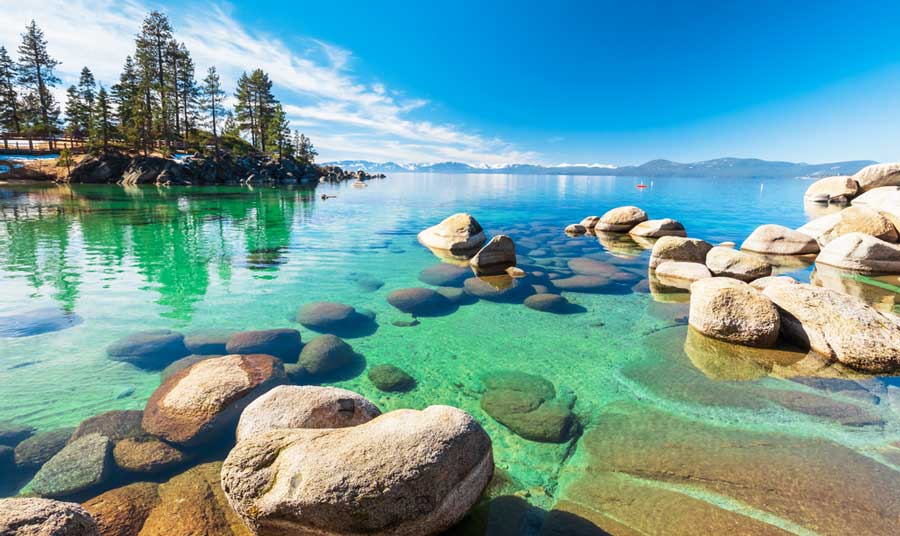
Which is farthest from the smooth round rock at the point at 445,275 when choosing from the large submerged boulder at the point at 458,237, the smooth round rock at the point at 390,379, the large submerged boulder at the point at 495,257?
the smooth round rock at the point at 390,379

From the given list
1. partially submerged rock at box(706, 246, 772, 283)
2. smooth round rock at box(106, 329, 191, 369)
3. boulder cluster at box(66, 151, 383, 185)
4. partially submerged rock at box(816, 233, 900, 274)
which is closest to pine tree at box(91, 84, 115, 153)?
boulder cluster at box(66, 151, 383, 185)

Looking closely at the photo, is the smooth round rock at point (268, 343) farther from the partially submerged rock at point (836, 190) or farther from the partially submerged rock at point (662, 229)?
the partially submerged rock at point (836, 190)

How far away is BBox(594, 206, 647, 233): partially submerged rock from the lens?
27.4 metres

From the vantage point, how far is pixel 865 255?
634 inches

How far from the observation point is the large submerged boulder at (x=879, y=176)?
137 feet

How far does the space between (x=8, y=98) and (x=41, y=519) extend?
104m

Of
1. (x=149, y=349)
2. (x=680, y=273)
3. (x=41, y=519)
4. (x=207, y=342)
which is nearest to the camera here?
(x=41, y=519)

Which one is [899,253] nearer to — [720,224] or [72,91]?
[720,224]

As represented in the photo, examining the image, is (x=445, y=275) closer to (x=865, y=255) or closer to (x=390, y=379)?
(x=390, y=379)

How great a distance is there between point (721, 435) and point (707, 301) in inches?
175

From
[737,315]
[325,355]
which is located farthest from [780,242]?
[325,355]

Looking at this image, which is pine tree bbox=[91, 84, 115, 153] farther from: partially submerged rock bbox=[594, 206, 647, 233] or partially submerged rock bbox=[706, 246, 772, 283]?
partially submerged rock bbox=[706, 246, 772, 283]

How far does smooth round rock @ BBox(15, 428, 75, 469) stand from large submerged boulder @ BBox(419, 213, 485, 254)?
51.4 ft

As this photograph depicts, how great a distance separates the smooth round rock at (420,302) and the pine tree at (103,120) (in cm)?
7876
